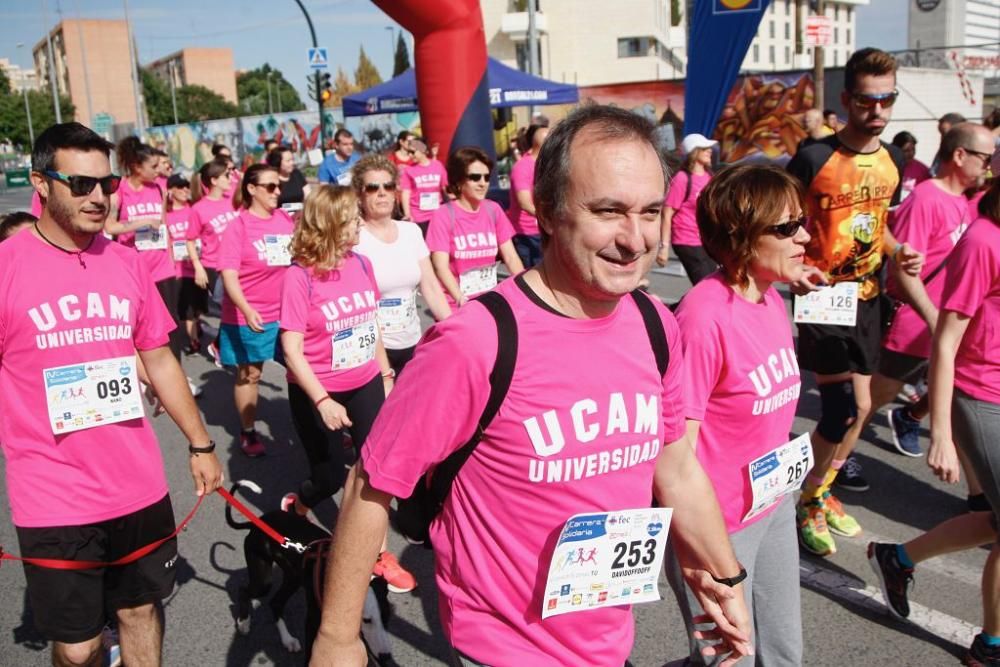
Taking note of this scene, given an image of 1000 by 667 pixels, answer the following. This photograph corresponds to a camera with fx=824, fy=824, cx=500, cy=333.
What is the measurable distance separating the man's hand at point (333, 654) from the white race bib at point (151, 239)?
271 inches

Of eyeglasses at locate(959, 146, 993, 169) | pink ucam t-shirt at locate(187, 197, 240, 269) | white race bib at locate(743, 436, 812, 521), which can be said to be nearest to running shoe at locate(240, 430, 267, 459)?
pink ucam t-shirt at locate(187, 197, 240, 269)

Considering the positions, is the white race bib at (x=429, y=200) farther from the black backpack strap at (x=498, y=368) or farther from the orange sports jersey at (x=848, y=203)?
the black backpack strap at (x=498, y=368)

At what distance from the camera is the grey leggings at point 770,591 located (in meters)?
2.50

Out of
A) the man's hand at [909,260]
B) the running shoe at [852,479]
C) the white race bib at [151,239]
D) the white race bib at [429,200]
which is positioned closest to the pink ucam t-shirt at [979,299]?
the man's hand at [909,260]

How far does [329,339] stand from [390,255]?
800 millimetres

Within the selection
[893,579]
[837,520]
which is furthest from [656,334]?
[837,520]

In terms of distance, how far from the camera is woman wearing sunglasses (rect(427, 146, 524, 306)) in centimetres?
564

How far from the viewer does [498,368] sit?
5.38ft

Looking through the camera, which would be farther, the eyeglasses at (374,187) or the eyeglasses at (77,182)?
the eyeglasses at (374,187)

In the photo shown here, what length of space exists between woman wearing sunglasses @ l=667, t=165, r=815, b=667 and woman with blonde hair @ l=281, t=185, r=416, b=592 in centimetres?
184

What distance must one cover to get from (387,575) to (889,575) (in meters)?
2.19

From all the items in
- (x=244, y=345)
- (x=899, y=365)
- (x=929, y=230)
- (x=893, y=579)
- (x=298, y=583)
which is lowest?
(x=893, y=579)

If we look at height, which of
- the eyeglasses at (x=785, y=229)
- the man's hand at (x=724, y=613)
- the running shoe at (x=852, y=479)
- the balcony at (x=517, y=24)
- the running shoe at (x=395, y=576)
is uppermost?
the balcony at (x=517, y=24)

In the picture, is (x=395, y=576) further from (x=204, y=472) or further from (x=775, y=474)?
(x=775, y=474)
